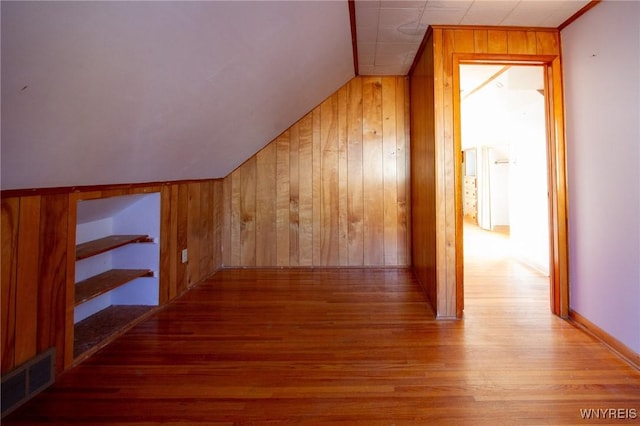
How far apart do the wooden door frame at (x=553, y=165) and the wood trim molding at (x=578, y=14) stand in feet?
0.63

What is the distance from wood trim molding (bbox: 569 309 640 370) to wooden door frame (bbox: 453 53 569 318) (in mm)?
95

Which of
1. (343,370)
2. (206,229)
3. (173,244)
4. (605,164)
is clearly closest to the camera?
(343,370)

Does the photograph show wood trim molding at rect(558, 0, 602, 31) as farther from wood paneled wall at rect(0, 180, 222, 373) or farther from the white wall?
wood paneled wall at rect(0, 180, 222, 373)

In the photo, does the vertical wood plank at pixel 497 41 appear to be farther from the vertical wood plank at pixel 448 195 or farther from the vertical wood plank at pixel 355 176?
the vertical wood plank at pixel 355 176

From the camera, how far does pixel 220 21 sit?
1345 millimetres

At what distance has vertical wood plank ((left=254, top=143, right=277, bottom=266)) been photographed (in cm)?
366

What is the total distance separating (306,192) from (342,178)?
0.43 m

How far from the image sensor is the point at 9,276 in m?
1.35

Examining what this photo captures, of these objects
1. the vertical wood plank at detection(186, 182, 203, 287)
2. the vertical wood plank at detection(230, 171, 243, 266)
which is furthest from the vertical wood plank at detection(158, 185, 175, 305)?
the vertical wood plank at detection(230, 171, 243, 266)

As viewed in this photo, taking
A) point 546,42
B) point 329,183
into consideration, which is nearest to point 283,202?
point 329,183

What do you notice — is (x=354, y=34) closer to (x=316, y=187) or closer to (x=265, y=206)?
(x=316, y=187)

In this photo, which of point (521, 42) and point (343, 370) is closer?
point (343, 370)

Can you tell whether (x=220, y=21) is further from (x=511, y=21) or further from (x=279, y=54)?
(x=511, y=21)

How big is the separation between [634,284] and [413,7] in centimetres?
198
